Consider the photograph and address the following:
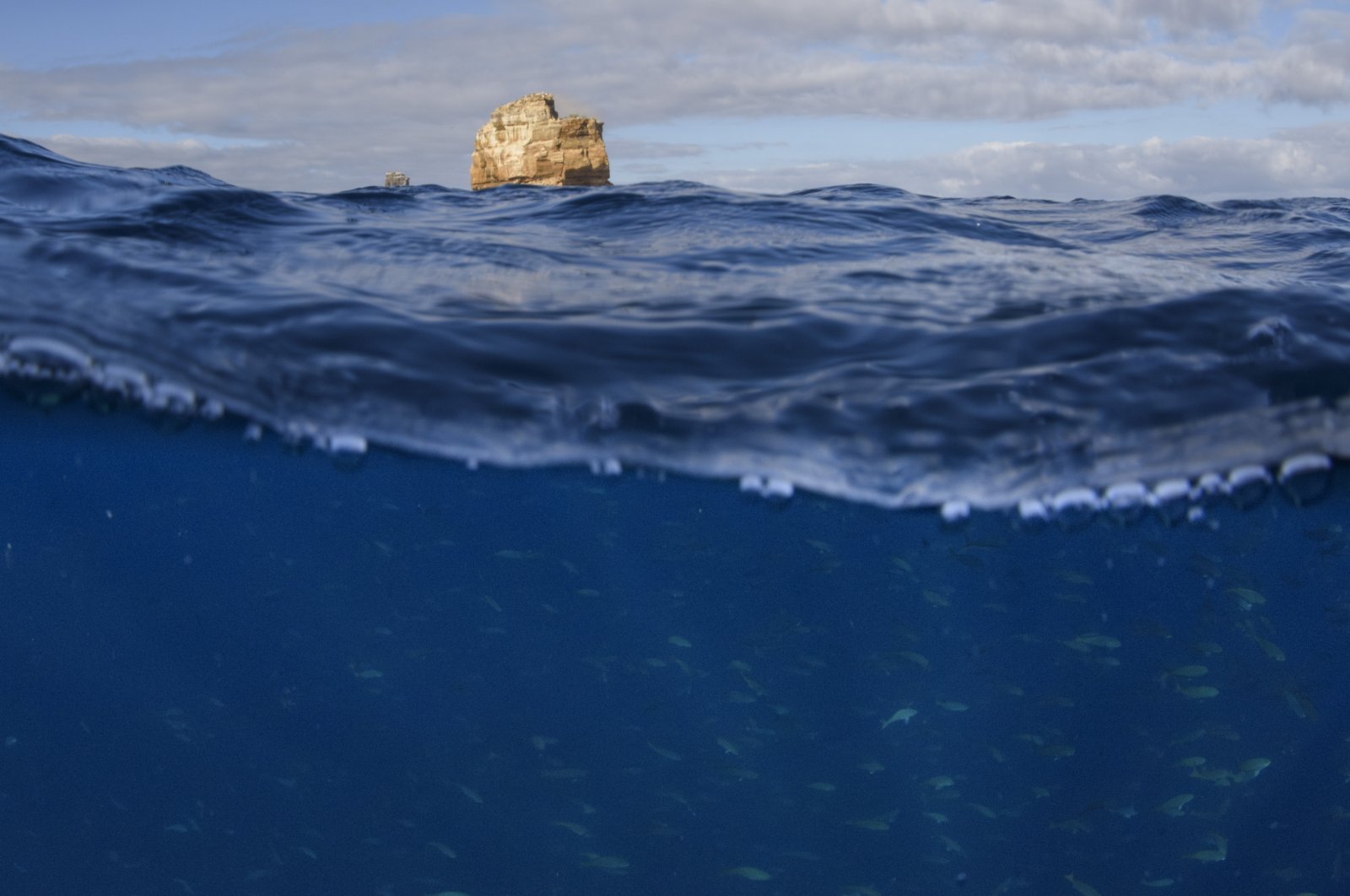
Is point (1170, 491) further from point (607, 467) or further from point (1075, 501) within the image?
point (607, 467)

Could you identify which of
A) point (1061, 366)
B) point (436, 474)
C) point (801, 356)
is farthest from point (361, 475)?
point (1061, 366)

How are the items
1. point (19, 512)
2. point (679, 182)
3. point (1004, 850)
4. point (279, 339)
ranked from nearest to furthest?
point (279, 339) → point (19, 512) → point (1004, 850) → point (679, 182)

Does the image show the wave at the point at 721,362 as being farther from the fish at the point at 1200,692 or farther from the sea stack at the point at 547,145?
the sea stack at the point at 547,145

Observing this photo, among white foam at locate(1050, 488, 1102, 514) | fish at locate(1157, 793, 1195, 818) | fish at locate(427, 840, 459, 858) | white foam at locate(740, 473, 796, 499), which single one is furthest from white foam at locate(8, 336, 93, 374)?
fish at locate(1157, 793, 1195, 818)

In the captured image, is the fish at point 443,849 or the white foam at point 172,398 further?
the fish at point 443,849

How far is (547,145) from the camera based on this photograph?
217 ft

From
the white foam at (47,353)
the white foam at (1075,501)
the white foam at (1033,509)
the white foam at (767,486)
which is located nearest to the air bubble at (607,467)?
the white foam at (767,486)

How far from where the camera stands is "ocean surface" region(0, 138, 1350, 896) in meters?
6.45

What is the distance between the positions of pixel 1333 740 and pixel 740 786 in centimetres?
479

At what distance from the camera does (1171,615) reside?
27.7 feet

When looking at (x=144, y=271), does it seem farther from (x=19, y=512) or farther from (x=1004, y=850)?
(x=1004, y=850)

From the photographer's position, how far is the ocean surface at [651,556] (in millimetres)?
6449

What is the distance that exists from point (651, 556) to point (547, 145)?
61.4 metres

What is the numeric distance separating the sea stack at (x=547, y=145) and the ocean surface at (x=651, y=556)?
190ft
